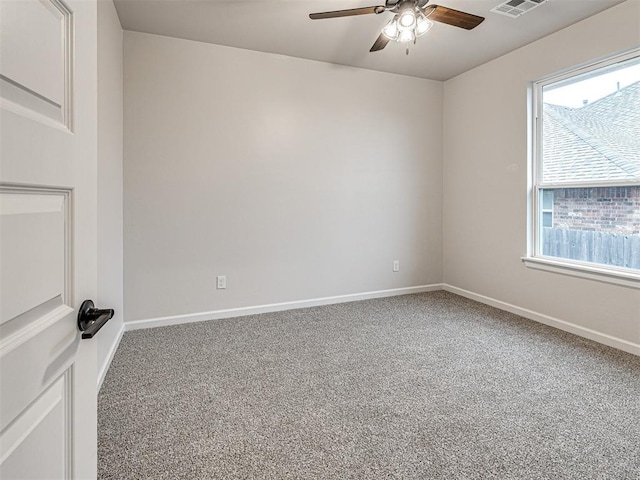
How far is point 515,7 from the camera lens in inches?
107

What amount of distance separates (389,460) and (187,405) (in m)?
1.14

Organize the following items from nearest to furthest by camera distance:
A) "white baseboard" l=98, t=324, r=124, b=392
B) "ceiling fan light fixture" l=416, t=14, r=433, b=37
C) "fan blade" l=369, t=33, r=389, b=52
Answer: "white baseboard" l=98, t=324, r=124, b=392
"ceiling fan light fixture" l=416, t=14, r=433, b=37
"fan blade" l=369, t=33, r=389, b=52

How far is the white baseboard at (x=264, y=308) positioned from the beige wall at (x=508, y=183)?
69cm

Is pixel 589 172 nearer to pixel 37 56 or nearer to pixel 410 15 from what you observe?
pixel 410 15

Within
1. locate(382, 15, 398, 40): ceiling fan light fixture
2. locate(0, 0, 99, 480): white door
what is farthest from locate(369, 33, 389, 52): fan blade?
locate(0, 0, 99, 480): white door

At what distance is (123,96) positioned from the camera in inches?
119

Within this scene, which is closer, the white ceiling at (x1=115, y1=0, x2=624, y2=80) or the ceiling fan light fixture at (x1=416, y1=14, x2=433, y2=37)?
the ceiling fan light fixture at (x1=416, y1=14, x2=433, y2=37)

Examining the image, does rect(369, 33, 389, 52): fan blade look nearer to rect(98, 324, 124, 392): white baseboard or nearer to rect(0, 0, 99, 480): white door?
rect(0, 0, 99, 480): white door

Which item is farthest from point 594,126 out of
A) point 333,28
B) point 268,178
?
point 268,178

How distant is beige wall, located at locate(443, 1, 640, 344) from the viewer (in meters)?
2.75

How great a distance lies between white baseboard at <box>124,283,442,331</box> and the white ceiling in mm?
2587

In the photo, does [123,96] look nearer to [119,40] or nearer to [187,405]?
[119,40]

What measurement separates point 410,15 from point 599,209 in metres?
2.27

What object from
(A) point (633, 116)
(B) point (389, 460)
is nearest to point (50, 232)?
(B) point (389, 460)
